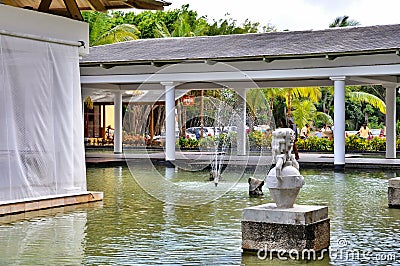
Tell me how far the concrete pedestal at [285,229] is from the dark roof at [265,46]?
11592mm

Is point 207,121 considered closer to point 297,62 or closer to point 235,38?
point 235,38

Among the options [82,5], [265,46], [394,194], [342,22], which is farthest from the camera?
[342,22]

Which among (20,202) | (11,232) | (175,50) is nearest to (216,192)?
(20,202)

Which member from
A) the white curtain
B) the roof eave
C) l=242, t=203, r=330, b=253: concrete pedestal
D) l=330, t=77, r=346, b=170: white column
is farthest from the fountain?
l=330, t=77, r=346, b=170: white column

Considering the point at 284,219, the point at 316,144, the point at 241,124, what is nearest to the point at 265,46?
the point at 241,124

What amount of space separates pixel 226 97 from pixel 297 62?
351 inches

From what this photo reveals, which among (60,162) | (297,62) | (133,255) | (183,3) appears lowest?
(133,255)

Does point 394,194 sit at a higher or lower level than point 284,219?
lower

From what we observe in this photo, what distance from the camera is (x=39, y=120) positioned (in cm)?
1256

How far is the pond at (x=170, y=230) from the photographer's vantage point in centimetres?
828

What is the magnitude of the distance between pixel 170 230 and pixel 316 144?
2455 centimetres

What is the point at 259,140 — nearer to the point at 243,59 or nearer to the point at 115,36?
the point at 115,36

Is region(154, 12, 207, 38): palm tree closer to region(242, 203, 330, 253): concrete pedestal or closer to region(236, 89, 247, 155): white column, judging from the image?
region(236, 89, 247, 155): white column

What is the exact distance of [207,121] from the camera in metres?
31.3
